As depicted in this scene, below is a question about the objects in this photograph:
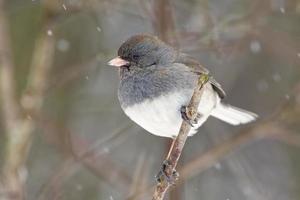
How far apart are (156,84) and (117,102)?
252 centimetres

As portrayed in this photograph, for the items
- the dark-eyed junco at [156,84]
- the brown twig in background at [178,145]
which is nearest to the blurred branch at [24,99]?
the dark-eyed junco at [156,84]

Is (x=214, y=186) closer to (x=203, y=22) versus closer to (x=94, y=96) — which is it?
(x=94, y=96)

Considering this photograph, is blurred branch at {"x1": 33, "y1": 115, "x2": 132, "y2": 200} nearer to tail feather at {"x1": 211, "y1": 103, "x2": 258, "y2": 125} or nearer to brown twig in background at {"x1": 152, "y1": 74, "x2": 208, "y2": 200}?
tail feather at {"x1": 211, "y1": 103, "x2": 258, "y2": 125}

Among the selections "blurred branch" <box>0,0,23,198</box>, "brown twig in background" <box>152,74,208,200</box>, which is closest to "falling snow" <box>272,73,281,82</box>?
"blurred branch" <box>0,0,23,198</box>

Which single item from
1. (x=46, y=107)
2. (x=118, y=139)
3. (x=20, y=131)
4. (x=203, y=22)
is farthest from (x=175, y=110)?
(x=46, y=107)

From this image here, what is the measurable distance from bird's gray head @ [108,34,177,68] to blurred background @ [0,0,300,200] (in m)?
0.58

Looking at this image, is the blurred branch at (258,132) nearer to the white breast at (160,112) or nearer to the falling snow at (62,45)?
the white breast at (160,112)

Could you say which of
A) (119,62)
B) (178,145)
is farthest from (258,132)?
(178,145)

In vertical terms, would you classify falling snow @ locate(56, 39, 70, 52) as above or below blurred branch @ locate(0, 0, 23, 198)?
below

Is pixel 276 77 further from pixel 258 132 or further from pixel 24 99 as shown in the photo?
pixel 24 99

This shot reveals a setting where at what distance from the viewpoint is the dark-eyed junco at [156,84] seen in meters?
3.11

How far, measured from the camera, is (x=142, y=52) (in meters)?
3.27

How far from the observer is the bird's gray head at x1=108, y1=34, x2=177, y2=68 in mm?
3227

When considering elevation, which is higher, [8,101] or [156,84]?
[156,84]
